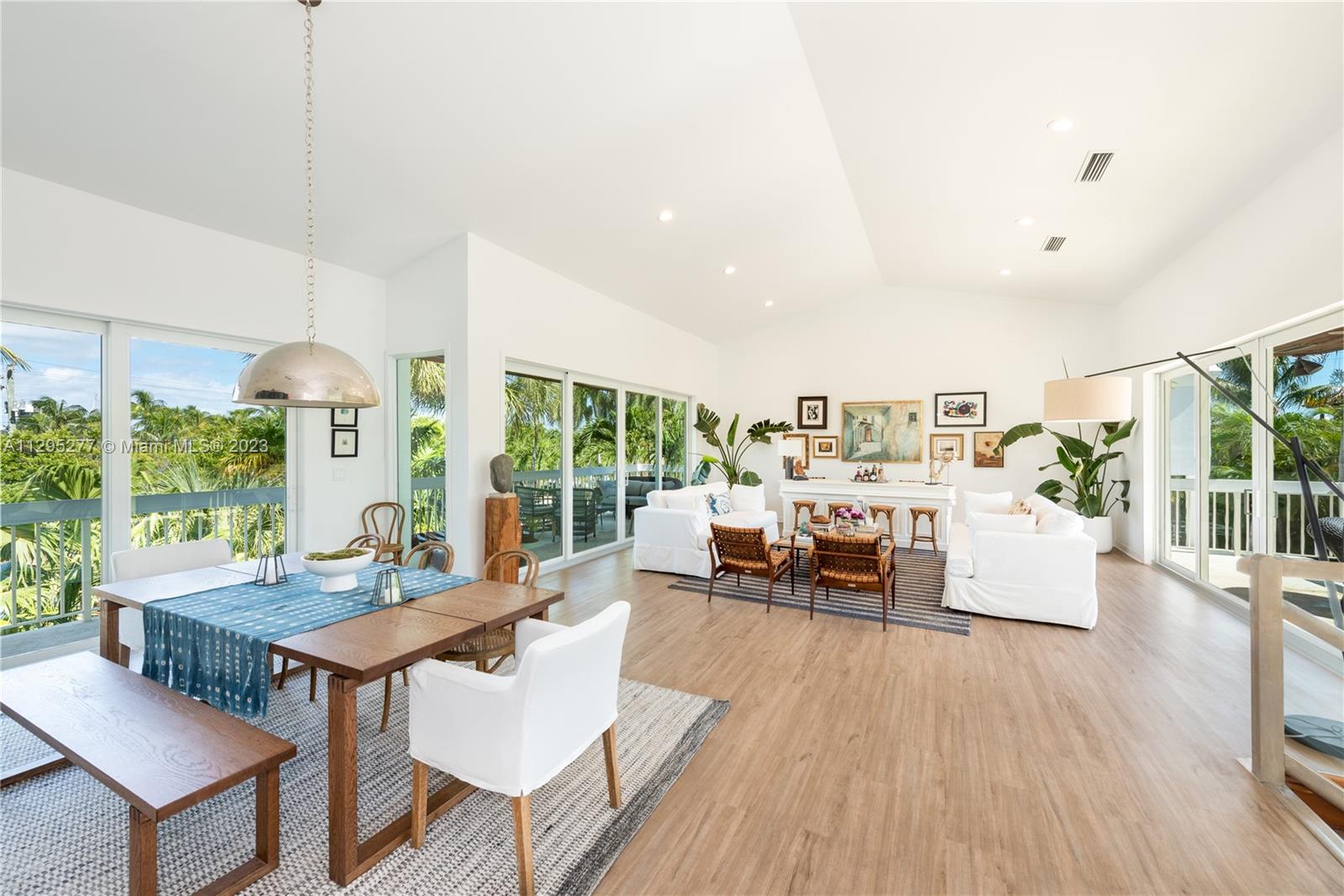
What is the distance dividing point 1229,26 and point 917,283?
5506mm

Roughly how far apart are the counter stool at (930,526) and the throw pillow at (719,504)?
2.35m

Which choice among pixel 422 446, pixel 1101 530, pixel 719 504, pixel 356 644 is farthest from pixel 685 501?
pixel 1101 530

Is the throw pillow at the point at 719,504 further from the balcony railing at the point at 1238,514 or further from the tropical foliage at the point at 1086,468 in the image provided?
the balcony railing at the point at 1238,514

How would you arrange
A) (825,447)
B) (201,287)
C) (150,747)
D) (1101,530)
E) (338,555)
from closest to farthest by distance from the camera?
(150,747), (338,555), (201,287), (1101,530), (825,447)

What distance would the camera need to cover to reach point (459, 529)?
4754mm

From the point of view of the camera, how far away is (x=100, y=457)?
11.8ft

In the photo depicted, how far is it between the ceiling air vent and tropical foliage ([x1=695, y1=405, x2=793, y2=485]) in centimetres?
506

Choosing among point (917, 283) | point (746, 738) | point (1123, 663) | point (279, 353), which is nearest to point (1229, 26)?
point (1123, 663)

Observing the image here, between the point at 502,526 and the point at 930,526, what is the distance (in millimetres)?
5550

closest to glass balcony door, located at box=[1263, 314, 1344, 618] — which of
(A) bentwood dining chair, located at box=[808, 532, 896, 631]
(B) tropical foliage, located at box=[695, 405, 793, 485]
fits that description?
(A) bentwood dining chair, located at box=[808, 532, 896, 631]

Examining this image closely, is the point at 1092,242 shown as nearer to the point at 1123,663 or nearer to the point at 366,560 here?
the point at 1123,663

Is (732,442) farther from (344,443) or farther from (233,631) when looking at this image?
(233,631)

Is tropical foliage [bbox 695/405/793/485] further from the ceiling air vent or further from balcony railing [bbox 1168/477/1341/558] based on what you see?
the ceiling air vent

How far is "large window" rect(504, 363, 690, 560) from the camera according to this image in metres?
5.62
